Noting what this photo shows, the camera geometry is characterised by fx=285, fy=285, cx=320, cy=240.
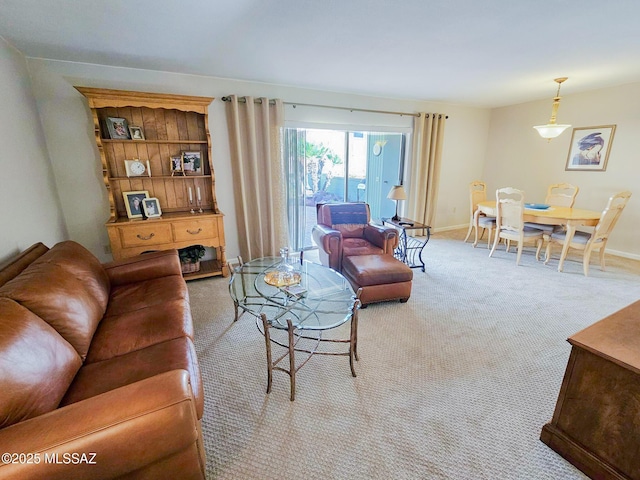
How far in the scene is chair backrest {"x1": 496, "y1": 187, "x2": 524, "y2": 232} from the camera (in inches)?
147

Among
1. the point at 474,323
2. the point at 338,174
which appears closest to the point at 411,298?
the point at 474,323

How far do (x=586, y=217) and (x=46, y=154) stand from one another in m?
5.92

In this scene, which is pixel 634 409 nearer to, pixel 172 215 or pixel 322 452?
pixel 322 452

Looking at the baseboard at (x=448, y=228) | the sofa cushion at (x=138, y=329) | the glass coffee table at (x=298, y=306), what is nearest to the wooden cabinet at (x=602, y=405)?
the glass coffee table at (x=298, y=306)

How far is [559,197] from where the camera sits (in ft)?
14.4

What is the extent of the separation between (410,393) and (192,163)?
318 centimetres

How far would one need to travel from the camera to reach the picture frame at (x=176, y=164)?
3.26 meters

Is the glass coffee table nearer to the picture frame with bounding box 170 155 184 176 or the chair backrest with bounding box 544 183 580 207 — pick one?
the picture frame with bounding box 170 155 184 176

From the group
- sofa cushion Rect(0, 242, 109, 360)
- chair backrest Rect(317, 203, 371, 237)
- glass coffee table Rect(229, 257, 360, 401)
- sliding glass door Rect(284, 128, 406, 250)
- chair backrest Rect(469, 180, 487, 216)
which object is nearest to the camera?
sofa cushion Rect(0, 242, 109, 360)

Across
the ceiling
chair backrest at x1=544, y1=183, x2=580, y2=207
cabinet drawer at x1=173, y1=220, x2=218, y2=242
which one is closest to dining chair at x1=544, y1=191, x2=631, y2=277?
chair backrest at x1=544, y1=183, x2=580, y2=207

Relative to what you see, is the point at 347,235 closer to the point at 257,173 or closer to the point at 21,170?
the point at 257,173

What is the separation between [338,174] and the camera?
4.57 metres

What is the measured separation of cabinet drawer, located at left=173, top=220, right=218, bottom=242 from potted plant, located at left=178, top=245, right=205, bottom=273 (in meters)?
0.28

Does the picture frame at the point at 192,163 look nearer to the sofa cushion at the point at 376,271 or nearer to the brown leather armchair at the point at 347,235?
the brown leather armchair at the point at 347,235
